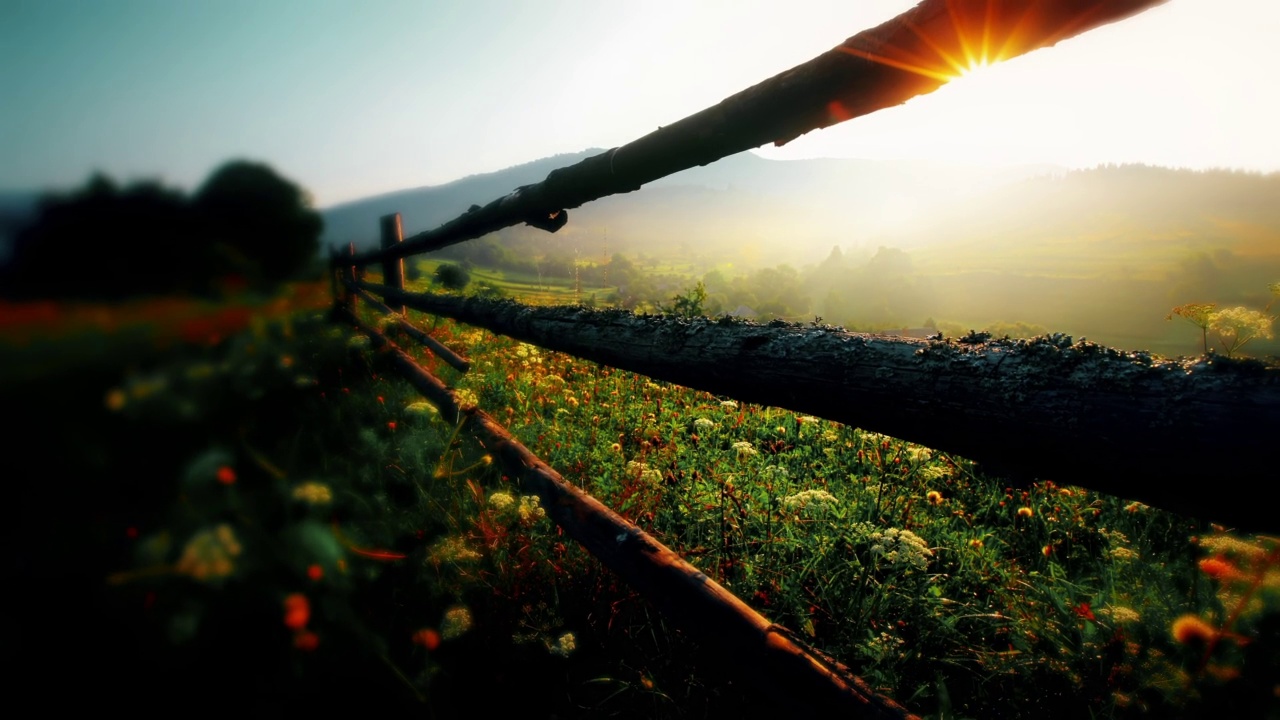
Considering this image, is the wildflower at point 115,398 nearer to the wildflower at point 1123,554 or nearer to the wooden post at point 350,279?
the wildflower at point 1123,554

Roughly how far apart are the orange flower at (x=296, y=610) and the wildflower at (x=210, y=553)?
0.32 m

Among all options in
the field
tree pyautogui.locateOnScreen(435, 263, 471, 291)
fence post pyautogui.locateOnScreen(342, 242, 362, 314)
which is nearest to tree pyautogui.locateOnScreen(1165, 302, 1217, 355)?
the field

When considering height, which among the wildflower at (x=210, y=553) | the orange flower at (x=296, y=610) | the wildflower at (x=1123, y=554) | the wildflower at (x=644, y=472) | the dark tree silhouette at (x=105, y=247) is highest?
the dark tree silhouette at (x=105, y=247)

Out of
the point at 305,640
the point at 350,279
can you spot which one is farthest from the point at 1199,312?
the point at 350,279

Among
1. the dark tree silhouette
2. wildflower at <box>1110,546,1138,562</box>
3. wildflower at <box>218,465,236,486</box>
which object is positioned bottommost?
wildflower at <box>1110,546,1138,562</box>

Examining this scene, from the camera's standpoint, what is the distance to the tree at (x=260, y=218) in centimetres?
127

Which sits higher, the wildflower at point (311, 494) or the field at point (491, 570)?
the wildflower at point (311, 494)

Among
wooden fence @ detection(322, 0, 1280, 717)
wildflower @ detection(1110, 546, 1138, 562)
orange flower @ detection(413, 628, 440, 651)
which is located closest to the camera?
wooden fence @ detection(322, 0, 1280, 717)

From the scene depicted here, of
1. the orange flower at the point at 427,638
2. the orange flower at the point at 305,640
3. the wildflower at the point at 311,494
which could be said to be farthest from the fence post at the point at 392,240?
the wildflower at the point at 311,494

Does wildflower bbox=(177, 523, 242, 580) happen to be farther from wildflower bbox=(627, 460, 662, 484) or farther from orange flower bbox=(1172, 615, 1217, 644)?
orange flower bbox=(1172, 615, 1217, 644)

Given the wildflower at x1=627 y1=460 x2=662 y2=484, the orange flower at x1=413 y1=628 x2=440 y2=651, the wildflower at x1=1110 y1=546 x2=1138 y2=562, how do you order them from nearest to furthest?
the orange flower at x1=413 y1=628 x2=440 y2=651 → the wildflower at x1=1110 y1=546 x2=1138 y2=562 → the wildflower at x1=627 y1=460 x2=662 y2=484

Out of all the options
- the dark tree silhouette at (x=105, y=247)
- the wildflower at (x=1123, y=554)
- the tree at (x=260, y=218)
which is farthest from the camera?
the wildflower at (x=1123, y=554)

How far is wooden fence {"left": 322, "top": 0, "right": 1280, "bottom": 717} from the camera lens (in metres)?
0.66

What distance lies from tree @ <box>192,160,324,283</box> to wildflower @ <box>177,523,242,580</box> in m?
0.76
